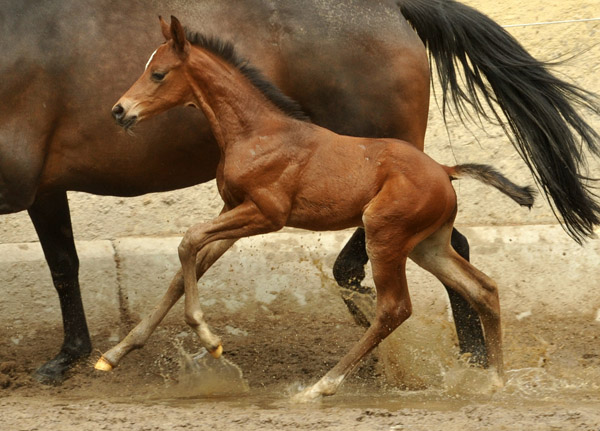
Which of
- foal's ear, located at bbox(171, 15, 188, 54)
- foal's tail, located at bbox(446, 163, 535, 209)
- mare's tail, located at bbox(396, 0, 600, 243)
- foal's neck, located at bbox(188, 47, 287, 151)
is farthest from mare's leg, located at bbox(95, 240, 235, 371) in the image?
mare's tail, located at bbox(396, 0, 600, 243)

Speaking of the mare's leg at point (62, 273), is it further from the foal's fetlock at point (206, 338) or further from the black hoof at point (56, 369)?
the foal's fetlock at point (206, 338)

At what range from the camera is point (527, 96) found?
4.56 meters

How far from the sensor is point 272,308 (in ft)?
18.2

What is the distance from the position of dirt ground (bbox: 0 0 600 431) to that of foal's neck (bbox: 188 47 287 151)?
109 cm

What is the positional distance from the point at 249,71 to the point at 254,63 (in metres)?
0.27

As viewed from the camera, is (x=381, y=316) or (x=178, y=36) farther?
(x=381, y=316)

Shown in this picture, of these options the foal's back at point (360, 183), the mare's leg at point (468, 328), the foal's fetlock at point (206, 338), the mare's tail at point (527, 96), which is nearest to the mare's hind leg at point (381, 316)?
the foal's back at point (360, 183)

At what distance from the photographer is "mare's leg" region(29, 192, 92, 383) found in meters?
4.72

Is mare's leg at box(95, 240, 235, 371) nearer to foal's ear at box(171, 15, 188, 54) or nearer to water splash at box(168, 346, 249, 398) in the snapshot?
water splash at box(168, 346, 249, 398)

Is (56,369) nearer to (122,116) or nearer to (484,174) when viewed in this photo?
(122,116)

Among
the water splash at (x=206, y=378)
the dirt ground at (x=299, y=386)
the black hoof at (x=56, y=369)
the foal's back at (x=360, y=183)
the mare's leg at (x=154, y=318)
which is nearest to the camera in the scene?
the dirt ground at (x=299, y=386)

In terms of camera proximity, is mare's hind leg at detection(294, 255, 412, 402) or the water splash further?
the water splash

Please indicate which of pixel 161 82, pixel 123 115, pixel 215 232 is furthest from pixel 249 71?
pixel 215 232

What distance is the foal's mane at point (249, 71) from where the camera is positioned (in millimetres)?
4004
